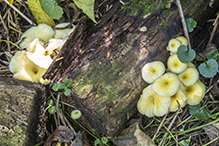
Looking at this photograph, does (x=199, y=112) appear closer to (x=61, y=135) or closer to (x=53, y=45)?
(x=61, y=135)

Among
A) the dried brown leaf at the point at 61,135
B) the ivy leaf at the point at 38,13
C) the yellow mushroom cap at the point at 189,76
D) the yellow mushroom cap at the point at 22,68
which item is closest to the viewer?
the yellow mushroom cap at the point at 189,76

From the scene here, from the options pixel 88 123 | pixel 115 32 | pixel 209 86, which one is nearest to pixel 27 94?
pixel 88 123

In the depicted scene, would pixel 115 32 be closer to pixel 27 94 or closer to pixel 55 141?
pixel 27 94

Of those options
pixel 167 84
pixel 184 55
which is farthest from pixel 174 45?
pixel 167 84

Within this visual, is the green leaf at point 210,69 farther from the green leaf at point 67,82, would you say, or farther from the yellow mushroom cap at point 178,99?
the green leaf at point 67,82

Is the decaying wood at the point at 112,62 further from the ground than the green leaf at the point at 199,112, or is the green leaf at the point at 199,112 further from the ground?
the decaying wood at the point at 112,62

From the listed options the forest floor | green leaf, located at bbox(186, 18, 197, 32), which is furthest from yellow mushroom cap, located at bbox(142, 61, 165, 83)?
green leaf, located at bbox(186, 18, 197, 32)

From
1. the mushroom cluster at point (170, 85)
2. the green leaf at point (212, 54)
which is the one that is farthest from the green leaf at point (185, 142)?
the green leaf at point (212, 54)
